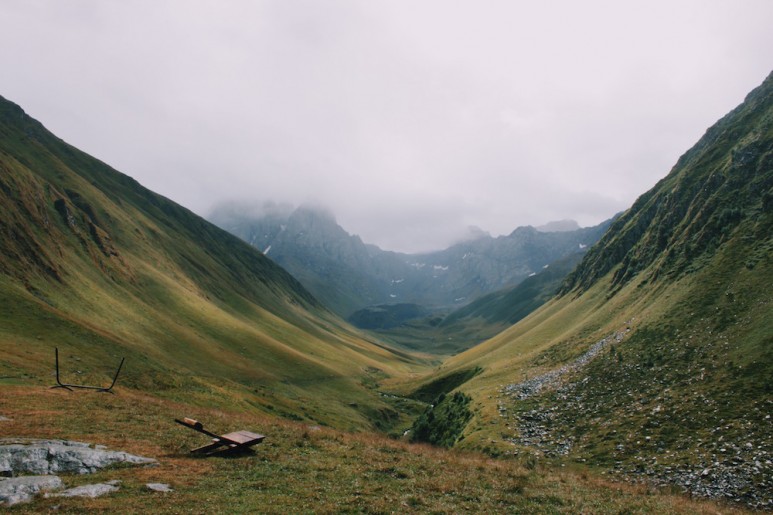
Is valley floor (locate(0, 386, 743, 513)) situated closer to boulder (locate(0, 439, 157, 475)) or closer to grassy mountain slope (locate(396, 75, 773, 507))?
boulder (locate(0, 439, 157, 475))

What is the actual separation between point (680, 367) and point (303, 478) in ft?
143

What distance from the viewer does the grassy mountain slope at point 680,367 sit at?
32.8m

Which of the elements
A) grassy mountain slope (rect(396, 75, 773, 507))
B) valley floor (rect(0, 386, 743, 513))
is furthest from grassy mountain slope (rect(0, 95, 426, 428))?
grassy mountain slope (rect(396, 75, 773, 507))

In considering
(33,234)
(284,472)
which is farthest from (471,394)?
(33,234)

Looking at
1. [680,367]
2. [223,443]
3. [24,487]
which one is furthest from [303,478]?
[680,367]

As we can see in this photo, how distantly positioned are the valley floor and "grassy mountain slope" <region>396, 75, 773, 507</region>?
11302 millimetres

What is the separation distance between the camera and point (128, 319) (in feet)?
309

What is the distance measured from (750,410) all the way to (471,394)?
45.4m

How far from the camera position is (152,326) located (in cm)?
9831

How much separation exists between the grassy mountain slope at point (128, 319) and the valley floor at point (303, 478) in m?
21.1

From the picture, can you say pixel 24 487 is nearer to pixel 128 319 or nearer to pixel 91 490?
pixel 91 490

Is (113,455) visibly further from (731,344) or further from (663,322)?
(663,322)

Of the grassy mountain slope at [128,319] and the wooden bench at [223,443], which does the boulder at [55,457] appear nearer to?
the wooden bench at [223,443]

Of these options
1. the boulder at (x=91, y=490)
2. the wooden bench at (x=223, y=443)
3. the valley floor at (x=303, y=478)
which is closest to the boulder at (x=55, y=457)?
the valley floor at (x=303, y=478)
